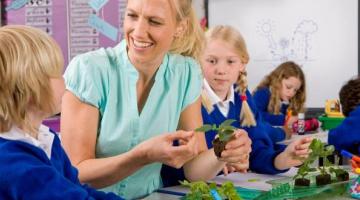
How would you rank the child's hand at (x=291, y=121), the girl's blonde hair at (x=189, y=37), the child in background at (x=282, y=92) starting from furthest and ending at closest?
the child in background at (x=282, y=92)
the child's hand at (x=291, y=121)
the girl's blonde hair at (x=189, y=37)

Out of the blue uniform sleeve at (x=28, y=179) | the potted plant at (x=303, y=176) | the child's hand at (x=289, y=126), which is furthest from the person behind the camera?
the child's hand at (x=289, y=126)

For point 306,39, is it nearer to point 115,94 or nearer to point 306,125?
point 306,125

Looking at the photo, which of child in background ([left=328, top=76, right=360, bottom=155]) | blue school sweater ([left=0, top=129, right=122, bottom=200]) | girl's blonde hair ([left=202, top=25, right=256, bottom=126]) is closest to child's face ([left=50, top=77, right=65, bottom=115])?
blue school sweater ([left=0, top=129, right=122, bottom=200])

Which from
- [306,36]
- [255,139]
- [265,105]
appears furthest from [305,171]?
[306,36]

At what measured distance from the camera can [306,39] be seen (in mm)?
4383

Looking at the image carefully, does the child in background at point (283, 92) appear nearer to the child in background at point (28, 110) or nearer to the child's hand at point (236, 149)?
the child's hand at point (236, 149)

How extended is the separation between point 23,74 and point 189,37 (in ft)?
2.61

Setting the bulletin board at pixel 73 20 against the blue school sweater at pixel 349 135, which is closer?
the blue school sweater at pixel 349 135

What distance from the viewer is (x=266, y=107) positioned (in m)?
4.21

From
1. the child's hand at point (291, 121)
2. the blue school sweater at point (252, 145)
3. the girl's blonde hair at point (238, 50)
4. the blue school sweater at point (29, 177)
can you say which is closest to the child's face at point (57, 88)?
the blue school sweater at point (29, 177)

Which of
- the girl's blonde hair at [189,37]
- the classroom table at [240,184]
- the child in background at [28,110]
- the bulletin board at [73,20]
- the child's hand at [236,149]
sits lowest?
the classroom table at [240,184]

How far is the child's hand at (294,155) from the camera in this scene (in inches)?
68.4

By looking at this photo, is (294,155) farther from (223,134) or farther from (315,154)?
(223,134)

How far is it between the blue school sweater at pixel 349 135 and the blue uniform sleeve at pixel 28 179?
1544 mm
